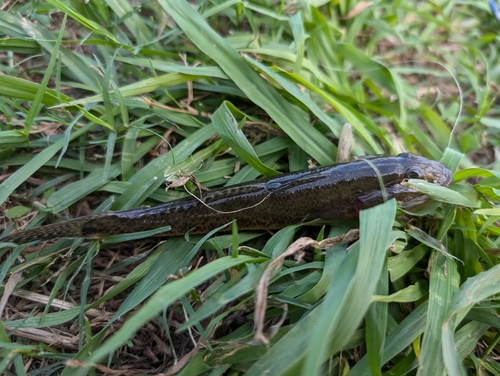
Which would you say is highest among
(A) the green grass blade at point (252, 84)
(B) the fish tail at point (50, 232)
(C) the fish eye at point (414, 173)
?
(A) the green grass blade at point (252, 84)

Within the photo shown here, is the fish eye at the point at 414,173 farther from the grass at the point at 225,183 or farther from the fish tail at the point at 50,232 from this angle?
the fish tail at the point at 50,232

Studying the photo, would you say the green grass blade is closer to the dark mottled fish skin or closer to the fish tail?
the dark mottled fish skin

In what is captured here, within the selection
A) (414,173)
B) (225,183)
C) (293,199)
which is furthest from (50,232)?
(414,173)

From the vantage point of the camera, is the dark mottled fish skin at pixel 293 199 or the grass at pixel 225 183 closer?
the grass at pixel 225 183

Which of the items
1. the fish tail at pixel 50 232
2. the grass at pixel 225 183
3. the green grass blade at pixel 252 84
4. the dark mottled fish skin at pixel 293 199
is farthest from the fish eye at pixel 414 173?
the fish tail at pixel 50 232

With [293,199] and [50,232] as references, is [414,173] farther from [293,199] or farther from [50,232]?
[50,232]

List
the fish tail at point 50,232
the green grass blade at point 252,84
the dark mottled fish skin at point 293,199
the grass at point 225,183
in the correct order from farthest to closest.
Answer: the green grass blade at point 252,84 → the dark mottled fish skin at point 293,199 → the fish tail at point 50,232 → the grass at point 225,183

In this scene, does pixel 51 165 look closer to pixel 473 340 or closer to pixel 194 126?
pixel 194 126
